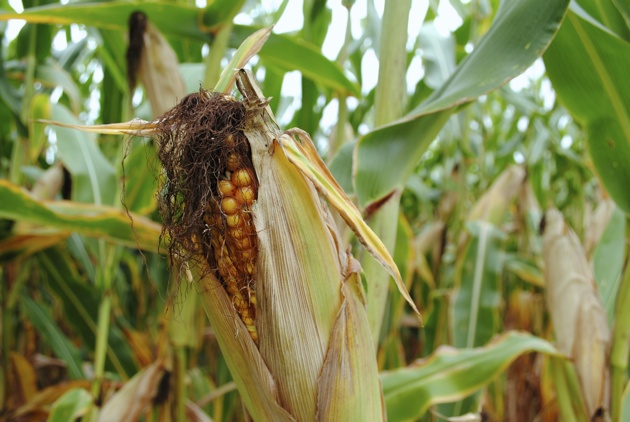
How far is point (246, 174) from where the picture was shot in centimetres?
54

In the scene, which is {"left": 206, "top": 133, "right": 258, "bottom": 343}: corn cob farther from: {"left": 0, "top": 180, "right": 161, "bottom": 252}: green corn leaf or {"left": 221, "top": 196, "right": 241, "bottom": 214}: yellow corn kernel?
{"left": 0, "top": 180, "right": 161, "bottom": 252}: green corn leaf

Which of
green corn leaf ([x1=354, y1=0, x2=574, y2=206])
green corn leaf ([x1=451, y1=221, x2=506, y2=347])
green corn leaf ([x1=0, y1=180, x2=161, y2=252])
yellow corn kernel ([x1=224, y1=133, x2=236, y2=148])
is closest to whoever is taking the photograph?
yellow corn kernel ([x1=224, y1=133, x2=236, y2=148])

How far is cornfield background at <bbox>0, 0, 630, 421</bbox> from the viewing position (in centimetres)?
80

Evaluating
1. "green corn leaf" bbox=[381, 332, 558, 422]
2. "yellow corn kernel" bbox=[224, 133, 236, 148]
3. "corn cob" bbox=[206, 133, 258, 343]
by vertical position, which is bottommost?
"green corn leaf" bbox=[381, 332, 558, 422]

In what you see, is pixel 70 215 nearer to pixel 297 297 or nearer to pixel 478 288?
pixel 297 297

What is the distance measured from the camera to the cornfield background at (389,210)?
0.80 meters

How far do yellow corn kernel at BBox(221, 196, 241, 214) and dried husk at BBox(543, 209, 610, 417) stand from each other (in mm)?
725

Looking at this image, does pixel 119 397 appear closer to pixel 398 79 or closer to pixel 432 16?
pixel 398 79

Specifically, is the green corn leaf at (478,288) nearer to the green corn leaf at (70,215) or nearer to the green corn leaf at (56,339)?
the green corn leaf at (70,215)

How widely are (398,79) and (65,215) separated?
615mm

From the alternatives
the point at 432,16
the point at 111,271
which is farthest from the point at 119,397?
the point at 432,16

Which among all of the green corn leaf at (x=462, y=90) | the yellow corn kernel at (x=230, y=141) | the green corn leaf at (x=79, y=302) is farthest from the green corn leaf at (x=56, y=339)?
the yellow corn kernel at (x=230, y=141)

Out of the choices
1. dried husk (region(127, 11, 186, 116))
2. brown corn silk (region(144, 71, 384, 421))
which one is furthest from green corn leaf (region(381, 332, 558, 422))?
dried husk (region(127, 11, 186, 116))

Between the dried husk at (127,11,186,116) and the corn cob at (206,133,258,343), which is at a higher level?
the dried husk at (127,11,186,116)
